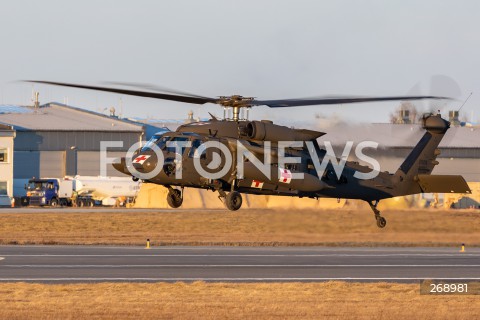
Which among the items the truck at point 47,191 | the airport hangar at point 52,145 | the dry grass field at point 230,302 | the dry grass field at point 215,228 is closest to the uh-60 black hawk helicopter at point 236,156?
the dry grass field at point 230,302

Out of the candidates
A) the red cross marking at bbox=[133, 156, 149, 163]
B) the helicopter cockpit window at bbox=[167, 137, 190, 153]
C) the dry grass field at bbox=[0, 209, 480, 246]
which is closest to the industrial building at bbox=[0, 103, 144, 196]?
the dry grass field at bbox=[0, 209, 480, 246]

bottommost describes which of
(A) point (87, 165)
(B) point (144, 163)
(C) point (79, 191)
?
(C) point (79, 191)

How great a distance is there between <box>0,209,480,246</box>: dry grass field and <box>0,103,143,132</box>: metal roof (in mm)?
26873

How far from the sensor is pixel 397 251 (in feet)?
182

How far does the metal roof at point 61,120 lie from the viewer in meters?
93.4

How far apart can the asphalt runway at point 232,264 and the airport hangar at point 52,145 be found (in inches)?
1469

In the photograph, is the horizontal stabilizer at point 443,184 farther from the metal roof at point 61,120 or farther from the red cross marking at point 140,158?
the metal roof at point 61,120

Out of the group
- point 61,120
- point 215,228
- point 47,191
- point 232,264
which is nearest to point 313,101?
point 232,264

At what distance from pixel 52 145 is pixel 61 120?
422 centimetres

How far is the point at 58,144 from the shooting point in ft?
303

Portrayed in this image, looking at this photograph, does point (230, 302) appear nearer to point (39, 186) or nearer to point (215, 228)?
point (215, 228)

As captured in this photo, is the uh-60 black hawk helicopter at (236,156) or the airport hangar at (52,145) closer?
the uh-60 black hawk helicopter at (236,156)

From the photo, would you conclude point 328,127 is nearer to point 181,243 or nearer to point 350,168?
point 350,168

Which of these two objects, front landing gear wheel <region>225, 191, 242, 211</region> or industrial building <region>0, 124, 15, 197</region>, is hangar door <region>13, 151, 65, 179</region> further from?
front landing gear wheel <region>225, 191, 242, 211</region>
